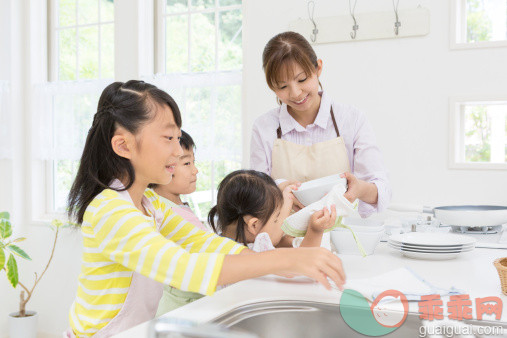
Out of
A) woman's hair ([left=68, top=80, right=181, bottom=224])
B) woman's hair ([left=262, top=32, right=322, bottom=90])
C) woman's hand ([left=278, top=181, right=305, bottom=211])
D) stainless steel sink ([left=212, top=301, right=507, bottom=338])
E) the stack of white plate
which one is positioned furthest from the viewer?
woman's hair ([left=262, top=32, right=322, bottom=90])

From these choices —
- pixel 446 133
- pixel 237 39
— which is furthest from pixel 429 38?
pixel 237 39

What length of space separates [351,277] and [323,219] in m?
0.16

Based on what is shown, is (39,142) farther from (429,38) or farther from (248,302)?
(248,302)

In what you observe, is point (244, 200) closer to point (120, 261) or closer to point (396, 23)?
point (120, 261)

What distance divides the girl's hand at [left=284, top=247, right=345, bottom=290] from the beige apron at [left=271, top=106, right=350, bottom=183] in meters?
1.02

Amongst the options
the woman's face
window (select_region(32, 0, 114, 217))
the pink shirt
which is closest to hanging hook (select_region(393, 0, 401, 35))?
the pink shirt

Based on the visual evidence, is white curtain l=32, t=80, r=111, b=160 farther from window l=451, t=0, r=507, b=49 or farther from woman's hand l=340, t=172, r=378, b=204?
woman's hand l=340, t=172, r=378, b=204

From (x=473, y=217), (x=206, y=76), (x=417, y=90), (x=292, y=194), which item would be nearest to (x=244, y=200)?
(x=292, y=194)

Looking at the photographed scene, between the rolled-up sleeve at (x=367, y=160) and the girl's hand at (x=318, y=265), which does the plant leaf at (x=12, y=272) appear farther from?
the girl's hand at (x=318, y=265)

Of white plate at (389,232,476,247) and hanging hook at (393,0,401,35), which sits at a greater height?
hanging hook at (393,0,401,35)

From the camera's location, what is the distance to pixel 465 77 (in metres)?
2.60

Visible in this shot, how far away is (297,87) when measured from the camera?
5.82 ft

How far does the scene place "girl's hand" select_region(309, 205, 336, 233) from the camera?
122cm

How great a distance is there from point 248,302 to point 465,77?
6.90 feet
